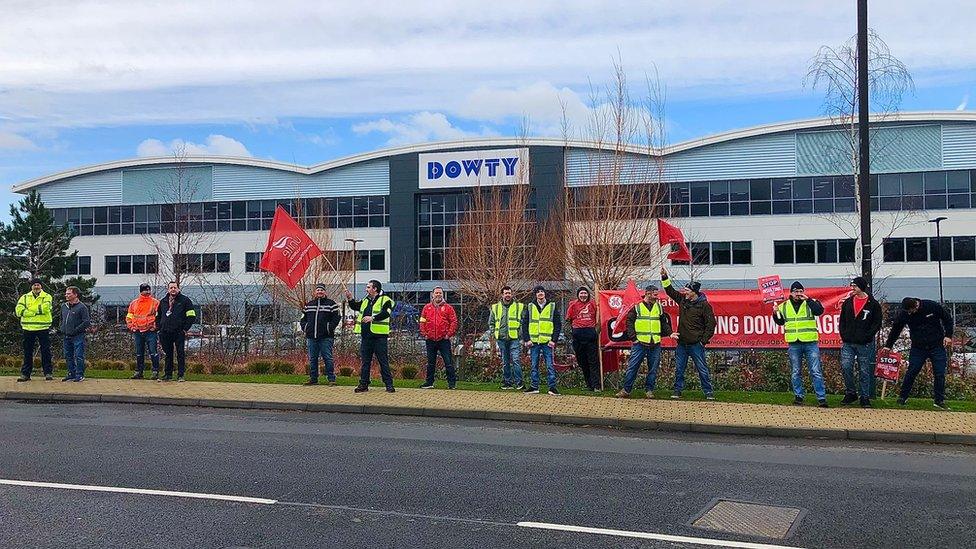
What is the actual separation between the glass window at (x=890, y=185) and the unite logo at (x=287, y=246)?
4030 cm

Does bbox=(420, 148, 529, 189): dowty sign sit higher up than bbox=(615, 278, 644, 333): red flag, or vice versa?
bbox=(420, 148, 529, 189): dowty sign

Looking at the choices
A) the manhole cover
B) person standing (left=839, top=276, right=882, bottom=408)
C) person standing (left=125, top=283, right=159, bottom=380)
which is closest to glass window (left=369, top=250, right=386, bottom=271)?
person standing (left=125, top=283, right=159, bottom=380)

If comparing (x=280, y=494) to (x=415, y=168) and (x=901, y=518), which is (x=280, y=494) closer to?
(x=901, y=518)

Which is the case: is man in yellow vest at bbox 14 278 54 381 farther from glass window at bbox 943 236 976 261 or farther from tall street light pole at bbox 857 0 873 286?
glass window at bbox 943 236 976 261

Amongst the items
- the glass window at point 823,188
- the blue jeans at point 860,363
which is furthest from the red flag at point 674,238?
the glass window at point 823,188

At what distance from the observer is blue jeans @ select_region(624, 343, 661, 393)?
13.4 m

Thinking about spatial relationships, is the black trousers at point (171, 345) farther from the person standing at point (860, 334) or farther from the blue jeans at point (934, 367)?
the blue jeans at point (934, 367)

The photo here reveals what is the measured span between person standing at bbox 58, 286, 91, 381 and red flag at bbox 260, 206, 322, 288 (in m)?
3.38

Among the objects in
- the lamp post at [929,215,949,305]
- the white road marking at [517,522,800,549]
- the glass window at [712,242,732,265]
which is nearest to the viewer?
the white road marking at [517,522,800,549]

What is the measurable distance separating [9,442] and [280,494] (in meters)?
4.34

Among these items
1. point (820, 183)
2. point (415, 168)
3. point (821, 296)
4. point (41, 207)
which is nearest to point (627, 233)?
point (821, 296)

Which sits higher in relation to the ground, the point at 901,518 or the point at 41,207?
the point at 41,207

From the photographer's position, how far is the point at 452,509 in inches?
250

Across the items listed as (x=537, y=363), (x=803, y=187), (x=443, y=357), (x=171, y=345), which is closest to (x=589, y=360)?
(x=537, y=363)
